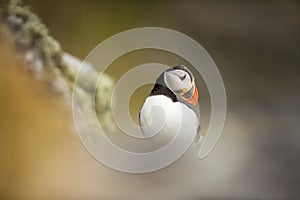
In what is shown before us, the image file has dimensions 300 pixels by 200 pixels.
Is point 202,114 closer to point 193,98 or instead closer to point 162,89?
point 193,98

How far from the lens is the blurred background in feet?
5.50

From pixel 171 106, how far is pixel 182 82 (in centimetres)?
10

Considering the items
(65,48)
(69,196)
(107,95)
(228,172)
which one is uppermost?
(65,48)

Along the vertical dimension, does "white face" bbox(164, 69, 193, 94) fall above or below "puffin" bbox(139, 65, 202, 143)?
above

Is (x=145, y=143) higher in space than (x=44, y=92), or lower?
lower

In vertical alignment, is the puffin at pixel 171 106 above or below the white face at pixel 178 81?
below

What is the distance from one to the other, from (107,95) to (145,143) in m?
0.23

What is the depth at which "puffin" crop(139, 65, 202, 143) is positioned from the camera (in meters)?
1.70

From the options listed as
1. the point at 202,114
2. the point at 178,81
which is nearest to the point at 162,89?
the point at 178,81

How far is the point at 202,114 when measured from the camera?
1.71 metres

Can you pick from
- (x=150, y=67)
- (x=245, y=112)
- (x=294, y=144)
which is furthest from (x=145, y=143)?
(x=294, y=144)

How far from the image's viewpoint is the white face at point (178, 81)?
1720 millimetres

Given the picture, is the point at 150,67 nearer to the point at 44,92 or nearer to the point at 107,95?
the point at 107,95

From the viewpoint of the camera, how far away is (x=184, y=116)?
171cm
